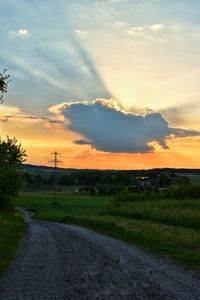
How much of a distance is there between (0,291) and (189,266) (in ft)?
26.3

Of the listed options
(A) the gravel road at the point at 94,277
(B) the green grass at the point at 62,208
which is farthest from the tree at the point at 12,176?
(A) the gravel road at the point at 94,277

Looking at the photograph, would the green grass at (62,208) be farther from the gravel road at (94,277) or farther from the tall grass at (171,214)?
the gravel road at (94,277)

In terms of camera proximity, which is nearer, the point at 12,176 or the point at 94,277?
the point at 94,277

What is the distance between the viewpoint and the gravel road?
12.5 metres

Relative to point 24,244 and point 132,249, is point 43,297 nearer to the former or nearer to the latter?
point 132,249

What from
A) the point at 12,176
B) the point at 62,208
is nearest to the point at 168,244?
the point at 12,176

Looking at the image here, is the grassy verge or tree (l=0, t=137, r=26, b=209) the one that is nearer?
the grassy verge

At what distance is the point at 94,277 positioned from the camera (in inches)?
593

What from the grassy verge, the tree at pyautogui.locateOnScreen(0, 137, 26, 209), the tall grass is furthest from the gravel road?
the tree at pyautogui.locateOnScreen(0, 137, 26, 209)

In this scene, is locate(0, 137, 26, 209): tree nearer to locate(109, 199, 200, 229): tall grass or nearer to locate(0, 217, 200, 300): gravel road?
locate(109, 199, 200, 229): tall grass

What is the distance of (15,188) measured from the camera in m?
58.1

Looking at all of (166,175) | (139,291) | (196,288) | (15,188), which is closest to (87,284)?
(139,291)

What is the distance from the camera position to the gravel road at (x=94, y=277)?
12508 millimetres

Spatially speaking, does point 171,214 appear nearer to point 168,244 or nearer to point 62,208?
point 168,244
